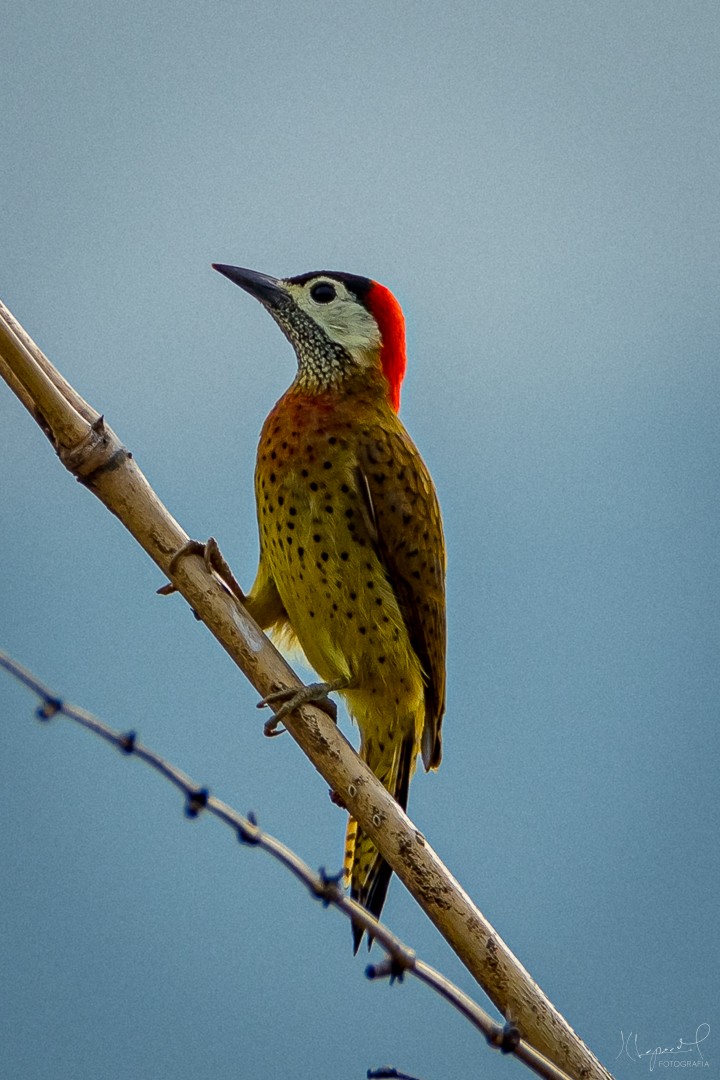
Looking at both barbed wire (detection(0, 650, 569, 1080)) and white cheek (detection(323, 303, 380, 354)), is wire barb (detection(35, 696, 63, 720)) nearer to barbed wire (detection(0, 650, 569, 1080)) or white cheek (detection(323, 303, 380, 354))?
barbed wire (detection(0, 650, 569, 1080))

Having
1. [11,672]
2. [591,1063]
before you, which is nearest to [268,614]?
[591,1063]

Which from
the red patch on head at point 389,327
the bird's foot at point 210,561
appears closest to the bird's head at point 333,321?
the red patch on head at point 389,327

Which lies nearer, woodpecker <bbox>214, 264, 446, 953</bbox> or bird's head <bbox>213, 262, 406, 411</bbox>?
woodpecker <bbox>214, 264, 446, 953</bbox>

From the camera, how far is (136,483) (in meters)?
2.08

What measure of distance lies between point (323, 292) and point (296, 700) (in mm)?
1351

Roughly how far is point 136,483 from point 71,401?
185 millimetres

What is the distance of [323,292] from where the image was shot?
3.20 metres

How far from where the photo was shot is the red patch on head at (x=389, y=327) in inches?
126

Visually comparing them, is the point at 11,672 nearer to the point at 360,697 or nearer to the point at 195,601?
the point at 195,601

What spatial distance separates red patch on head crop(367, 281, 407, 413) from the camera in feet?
10.5

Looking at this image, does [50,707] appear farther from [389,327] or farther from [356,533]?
[389,327]

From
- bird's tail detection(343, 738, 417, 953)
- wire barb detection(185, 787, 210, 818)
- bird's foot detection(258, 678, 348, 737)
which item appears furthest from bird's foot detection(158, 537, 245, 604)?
wire barb detection(185, 787, 210, 818)

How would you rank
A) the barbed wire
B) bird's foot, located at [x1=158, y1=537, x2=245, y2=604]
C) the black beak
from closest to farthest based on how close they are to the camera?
the barbed wire, bird's foot, located at [x1=158, y1=537, x2=245, y2=604], the black beak

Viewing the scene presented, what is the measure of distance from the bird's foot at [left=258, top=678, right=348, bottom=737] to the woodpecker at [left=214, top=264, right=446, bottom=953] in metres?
0.31
